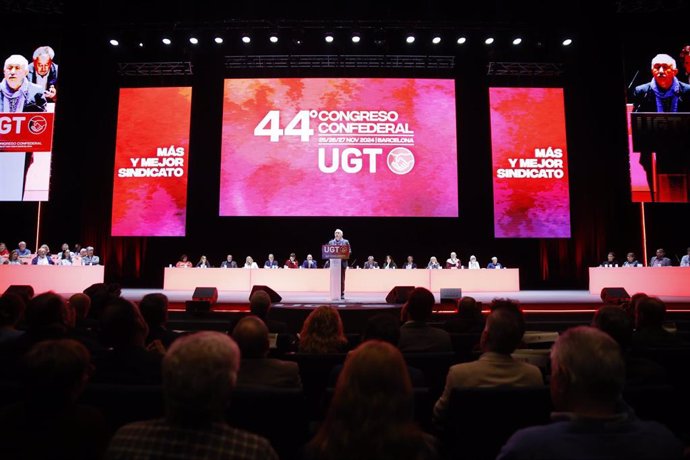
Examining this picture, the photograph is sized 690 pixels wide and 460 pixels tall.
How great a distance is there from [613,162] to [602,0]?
3.68 meters

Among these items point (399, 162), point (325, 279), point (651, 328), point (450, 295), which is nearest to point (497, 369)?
point (651, 328)

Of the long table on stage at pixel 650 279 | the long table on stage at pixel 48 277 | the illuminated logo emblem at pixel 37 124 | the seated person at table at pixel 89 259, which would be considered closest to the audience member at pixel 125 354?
the long table on stage at pixel 48 277

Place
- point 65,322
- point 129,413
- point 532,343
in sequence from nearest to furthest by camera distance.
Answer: point 129,413
point 65,322
point 532,343

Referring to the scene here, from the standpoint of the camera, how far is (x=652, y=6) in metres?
9.07

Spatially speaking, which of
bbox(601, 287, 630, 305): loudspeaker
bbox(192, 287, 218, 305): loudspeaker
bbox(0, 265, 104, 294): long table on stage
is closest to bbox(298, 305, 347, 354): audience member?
bbox(192, 287, 218, 305): loudspeaker

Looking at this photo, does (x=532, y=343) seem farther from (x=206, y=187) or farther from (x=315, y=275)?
(x=206, y=187)

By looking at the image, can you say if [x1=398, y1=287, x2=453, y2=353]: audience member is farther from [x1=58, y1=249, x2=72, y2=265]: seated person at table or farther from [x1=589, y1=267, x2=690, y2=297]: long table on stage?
[x1=58, y1=249, x2=72, y2=265]: seated person at table

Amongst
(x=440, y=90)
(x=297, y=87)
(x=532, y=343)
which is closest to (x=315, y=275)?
(x=297, y=87)

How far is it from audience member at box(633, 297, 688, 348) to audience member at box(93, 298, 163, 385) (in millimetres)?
2606

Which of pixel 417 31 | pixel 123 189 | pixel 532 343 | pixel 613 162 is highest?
pixel 417 31

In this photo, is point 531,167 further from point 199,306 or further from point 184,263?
point 184,263

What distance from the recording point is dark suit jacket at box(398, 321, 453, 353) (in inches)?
106

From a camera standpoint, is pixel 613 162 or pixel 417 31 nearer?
pixel 417 31

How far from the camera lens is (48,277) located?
8.70 metres
